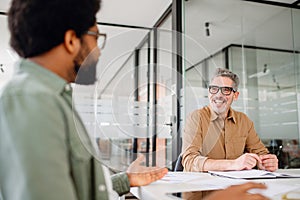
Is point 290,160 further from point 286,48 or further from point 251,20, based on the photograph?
point 251,20

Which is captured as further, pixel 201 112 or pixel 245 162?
pixel 201 112

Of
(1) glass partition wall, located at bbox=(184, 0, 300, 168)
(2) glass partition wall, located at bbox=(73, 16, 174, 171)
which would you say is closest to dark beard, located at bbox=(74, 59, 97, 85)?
(2) glass partition wall, located at bbox=(73, 16, 174, 171)

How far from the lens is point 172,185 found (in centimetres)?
101

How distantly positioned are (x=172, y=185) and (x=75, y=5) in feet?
2.17

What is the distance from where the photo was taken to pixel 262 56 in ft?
10.3

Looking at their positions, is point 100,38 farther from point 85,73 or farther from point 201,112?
point 201,112

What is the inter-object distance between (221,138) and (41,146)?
1.47m

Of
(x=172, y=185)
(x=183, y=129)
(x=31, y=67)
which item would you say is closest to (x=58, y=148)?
(x=31, y=67)

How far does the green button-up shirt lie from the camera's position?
0.51 meters

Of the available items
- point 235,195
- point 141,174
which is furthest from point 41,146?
point 141,174

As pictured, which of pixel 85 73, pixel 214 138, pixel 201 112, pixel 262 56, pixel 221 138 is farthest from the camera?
pixel 262 56

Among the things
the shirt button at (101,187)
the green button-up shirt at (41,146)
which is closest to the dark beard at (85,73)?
the green button-up shirt at (41,146)

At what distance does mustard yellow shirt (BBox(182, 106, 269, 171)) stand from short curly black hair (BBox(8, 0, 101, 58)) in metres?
0.83

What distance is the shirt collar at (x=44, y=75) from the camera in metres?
0.61
